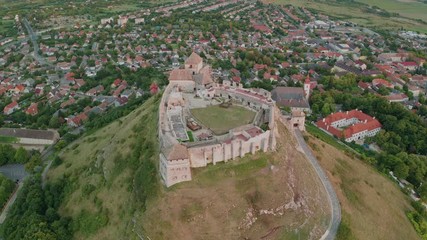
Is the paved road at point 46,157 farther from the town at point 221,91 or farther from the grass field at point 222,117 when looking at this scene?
the grass field at point 222,117

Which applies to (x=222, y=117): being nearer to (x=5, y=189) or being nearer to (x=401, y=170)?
(x=401, y=170)

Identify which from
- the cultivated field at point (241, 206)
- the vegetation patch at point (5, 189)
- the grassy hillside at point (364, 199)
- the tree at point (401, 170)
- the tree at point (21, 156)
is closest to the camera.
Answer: the cultivated field at point (241, 206)

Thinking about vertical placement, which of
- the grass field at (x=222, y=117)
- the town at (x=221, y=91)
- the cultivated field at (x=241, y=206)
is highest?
the grass field at (x=222, y=117)

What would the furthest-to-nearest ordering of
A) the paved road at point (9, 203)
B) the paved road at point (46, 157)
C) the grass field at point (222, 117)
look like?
the paved road at point (46, 157) → the paved road at point (9, 203) → the grass field at point (222, 117)

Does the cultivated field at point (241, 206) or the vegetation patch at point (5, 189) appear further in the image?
the vegetation patch at point (5, 189)

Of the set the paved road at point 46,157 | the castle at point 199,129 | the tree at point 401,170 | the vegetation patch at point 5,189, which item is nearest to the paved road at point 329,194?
the castle at point 199,129

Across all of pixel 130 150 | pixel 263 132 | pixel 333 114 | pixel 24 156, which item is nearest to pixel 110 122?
pixel 24 156

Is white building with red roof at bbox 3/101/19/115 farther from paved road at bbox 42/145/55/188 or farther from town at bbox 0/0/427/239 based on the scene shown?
paved road at bbox 42/145/55/188
